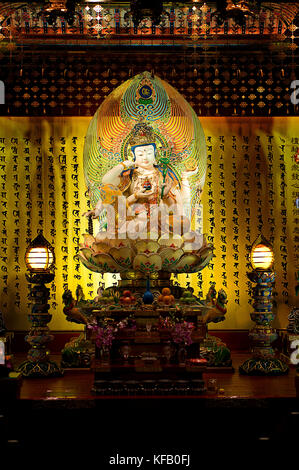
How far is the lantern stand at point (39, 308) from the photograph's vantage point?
6.12 m

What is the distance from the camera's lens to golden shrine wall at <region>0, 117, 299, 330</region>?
788cm

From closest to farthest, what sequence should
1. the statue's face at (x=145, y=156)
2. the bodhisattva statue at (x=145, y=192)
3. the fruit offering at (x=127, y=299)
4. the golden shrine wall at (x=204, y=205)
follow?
the fruit offering at (x=127, y=299) → the bodhisattva statue at (x=145, y=192) → the statue's face at (x=145, y=156) → the golden shrine wall at (x=204, y=205)

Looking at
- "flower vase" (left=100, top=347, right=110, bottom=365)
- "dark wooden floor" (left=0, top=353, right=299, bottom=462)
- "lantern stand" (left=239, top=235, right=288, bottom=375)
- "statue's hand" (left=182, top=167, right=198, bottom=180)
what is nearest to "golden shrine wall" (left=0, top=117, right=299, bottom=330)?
"statue's hand" (left=182, top=167, right=198, bottom=180)

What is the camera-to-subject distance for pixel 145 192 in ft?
22.8

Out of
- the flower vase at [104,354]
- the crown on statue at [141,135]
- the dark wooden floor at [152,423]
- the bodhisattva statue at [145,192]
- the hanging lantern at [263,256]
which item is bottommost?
the dark wooden floor at [152,423]

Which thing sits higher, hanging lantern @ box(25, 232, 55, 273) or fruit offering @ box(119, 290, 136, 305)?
hanging lantern @ box(25, 232, 55, 273)

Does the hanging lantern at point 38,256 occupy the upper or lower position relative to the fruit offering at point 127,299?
Answer: upper

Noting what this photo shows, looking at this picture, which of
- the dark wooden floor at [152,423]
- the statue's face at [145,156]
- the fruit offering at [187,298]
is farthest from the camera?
the statue's face at [145,156]

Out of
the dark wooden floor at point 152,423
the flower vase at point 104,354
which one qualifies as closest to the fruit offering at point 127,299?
the flower vase at point 104,354

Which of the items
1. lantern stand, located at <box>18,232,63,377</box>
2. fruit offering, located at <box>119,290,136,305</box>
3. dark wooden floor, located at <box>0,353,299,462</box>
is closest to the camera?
dark wooden floor, located at <box>0,353,299,462</box>

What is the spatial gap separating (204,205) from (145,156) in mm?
1229

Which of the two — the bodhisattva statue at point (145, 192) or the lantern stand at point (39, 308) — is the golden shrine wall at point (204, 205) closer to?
the bodhisattva statue at point (145, 192)

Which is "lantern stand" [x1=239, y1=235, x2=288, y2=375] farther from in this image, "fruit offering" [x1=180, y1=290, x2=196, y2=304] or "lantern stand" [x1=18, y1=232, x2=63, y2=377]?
"lantern stand" [x1=18, y1=232, x2=63, y2=377]
